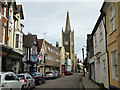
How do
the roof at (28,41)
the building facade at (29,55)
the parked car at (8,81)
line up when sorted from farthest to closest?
the roof at (28,41), the building facade at (29,55), the parked car at (8,81)

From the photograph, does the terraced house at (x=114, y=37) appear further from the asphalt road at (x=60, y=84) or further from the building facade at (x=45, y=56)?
the building facade at (x=45, y=56)

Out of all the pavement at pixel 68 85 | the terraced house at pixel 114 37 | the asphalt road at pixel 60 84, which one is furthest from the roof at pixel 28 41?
the terraced house at pixel 114 37

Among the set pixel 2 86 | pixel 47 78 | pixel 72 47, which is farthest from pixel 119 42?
pixel 72 47

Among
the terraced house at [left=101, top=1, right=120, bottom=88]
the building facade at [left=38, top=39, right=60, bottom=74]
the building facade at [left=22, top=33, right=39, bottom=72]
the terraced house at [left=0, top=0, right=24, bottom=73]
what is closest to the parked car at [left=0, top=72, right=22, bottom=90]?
the terraced house at [left=101, top=1, right=120, bottom=88]

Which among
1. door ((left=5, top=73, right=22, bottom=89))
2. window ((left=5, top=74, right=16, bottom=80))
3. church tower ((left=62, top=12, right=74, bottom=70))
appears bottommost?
door ((left=5, top=73, right=22, bottom=89))

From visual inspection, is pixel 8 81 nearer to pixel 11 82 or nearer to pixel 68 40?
pixel 11 82

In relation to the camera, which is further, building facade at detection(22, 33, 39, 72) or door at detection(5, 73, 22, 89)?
building facade at detection(22, 33, 39, 72)

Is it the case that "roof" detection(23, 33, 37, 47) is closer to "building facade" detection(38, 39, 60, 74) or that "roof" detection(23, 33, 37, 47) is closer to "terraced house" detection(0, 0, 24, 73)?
"terraced house" detection(0, 0, 24, 73)

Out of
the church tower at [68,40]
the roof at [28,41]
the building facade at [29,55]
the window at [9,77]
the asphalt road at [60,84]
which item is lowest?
the asphalt road at [60,84]

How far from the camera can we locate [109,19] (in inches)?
460

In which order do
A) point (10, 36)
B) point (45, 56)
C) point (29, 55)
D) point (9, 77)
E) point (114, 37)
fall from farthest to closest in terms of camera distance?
point (45, 56)
point (29, 55)
point (10, 36)
point (114, 37)
point (9, 77)

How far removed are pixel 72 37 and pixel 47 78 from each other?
289ft

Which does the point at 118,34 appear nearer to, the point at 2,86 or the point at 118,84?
the point at 118,84

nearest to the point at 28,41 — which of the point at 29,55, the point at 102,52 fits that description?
the point at 29,55
